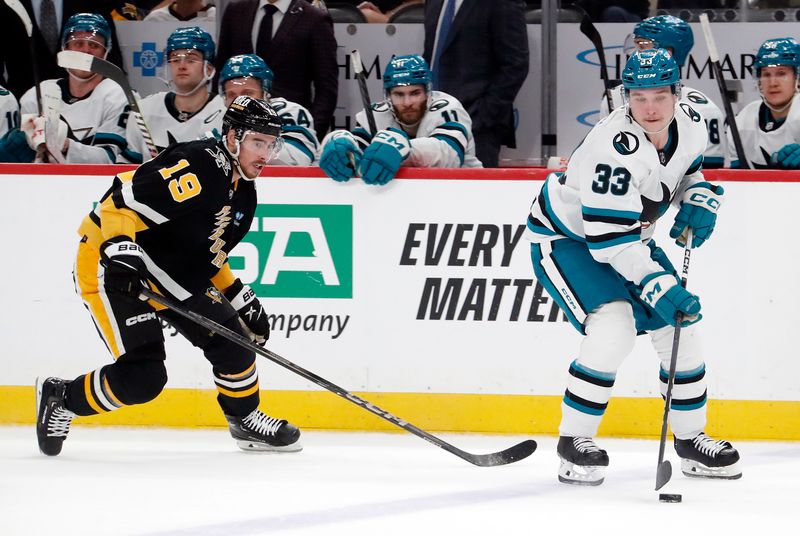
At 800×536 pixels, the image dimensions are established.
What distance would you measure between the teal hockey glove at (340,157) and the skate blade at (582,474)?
126 centimetres

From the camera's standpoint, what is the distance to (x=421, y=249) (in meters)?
4.16

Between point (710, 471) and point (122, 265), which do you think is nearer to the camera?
point (122, 265)

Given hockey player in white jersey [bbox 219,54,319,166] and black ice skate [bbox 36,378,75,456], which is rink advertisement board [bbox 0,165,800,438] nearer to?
hockey player in white jersey [bbox 219,54,319,166]

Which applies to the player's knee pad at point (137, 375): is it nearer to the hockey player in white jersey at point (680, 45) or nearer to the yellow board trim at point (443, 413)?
the yellow board trim at point (443, 413)

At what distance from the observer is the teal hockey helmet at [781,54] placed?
445 centimetres

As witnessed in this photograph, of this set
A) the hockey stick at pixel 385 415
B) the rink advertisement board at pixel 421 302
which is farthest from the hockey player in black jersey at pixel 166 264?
the rink advertisement board at pixel 421 302

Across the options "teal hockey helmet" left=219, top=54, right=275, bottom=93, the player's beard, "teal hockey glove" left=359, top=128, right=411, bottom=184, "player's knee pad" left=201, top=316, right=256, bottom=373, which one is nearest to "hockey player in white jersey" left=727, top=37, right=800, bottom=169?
the player's beard

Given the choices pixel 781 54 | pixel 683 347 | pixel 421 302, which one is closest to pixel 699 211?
pixel 683 347

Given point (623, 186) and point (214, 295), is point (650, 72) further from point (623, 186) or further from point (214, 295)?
point (214, 295)

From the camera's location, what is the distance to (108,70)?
4434 millimetres

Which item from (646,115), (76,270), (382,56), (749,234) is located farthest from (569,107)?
(76,270)

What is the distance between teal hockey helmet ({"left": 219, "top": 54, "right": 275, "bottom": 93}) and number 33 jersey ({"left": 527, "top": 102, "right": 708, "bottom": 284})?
1.44 meters

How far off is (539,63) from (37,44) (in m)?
1.99

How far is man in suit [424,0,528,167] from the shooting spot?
477 centimetres
